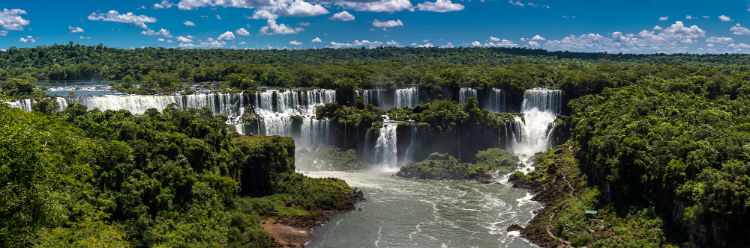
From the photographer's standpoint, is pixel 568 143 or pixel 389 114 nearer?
pixel 568 143

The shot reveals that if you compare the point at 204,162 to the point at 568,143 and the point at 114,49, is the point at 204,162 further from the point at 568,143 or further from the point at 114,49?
the point at 114,49

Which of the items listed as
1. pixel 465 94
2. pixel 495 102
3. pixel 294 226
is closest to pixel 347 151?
pixel 465 94

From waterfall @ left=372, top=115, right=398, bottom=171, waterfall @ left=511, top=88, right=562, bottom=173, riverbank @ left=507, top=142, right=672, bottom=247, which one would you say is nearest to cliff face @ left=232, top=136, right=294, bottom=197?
riverbank @ left=507, top=142, right=672, bottom=247

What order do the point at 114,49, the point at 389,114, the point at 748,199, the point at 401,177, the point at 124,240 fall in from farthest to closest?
the point at 114,49, the point at 389,114, the point at 401,177, the point at 124,240, the point at 748,199

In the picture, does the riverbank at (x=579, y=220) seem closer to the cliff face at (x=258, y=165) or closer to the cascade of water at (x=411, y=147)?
the cascade of water at (x=411, y=147)

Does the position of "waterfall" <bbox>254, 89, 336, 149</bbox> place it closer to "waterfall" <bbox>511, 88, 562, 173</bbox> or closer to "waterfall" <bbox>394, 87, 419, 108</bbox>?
"waterfall" <bbox>394, 87, 419, 108</bbox>

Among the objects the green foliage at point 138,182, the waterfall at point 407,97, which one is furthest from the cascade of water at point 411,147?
the green foliage at point 138,182

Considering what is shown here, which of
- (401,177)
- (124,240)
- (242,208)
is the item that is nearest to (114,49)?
(401,177)
